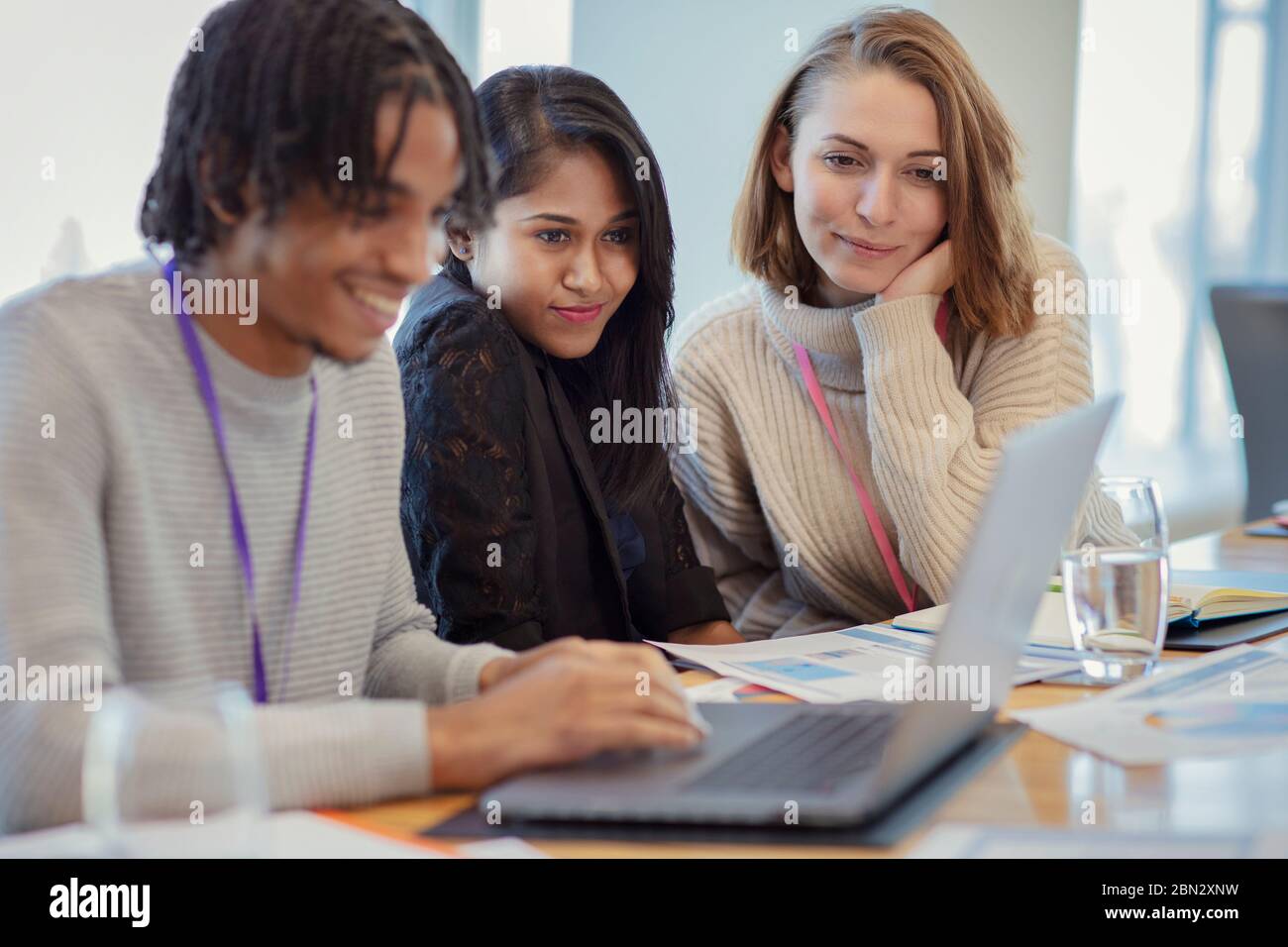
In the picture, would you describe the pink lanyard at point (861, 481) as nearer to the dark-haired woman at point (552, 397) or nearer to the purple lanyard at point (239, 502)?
the dark-haired woman at point (552, 397)

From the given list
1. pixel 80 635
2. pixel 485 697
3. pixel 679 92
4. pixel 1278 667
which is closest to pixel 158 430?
pixel 80 635

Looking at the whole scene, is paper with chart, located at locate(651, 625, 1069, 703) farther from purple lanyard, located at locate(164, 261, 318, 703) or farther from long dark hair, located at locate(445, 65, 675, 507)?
long dark hair, located at locate(445, 65, 675, 507)

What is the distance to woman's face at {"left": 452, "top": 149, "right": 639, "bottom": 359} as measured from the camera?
1642mm

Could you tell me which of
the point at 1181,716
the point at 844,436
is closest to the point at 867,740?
the point at 1181,716

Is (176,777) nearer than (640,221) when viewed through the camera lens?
Yes

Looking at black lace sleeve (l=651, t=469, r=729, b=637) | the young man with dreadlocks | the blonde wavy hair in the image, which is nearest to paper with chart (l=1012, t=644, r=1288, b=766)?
the young man with dreadlocks

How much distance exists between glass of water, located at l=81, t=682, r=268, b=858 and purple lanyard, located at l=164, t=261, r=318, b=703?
1.58 feet

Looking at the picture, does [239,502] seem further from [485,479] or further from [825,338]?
[825,338]

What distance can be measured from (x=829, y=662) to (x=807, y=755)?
15.3 inches

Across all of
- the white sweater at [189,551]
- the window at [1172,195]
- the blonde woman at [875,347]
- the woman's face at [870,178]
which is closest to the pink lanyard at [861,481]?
the blonde woman at [875,347]

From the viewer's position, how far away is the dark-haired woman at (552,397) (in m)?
1.50

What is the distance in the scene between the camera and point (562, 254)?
166 cm
